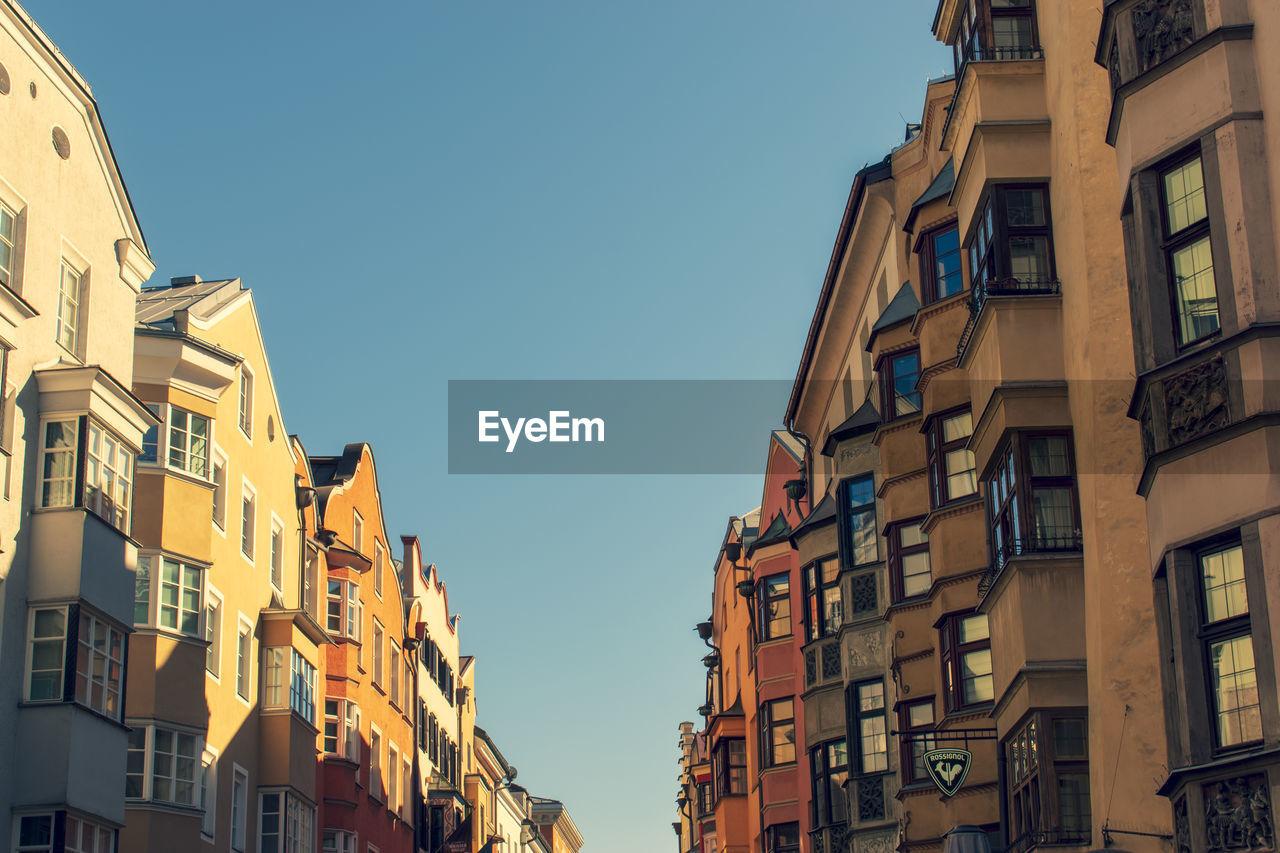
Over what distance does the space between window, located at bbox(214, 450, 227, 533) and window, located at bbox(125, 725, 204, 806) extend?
189 inches

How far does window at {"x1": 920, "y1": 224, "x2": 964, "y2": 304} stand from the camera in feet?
94.0

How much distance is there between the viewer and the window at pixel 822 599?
128 ft

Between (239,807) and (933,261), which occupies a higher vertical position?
(933,261)

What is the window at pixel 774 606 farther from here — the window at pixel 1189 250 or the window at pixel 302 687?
the window at pixel 1189 250

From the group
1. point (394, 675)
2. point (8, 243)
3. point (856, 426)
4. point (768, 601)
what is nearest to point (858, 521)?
point (856, 426)

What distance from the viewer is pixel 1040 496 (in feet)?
71.6

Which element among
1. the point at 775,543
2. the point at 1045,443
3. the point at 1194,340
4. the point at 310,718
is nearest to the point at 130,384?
the point at 310,718

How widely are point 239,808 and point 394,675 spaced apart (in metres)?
16.8

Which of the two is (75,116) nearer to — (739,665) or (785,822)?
(785,822)

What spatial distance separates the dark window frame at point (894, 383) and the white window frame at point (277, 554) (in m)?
15.1

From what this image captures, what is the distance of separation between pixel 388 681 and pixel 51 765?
2619cm

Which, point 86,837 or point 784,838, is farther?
point 784,838

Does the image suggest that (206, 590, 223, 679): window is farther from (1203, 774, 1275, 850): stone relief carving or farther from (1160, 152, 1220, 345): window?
(1203, 774, 1275, 850): stone relief carving

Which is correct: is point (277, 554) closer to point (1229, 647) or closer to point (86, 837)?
point (86, 837)
